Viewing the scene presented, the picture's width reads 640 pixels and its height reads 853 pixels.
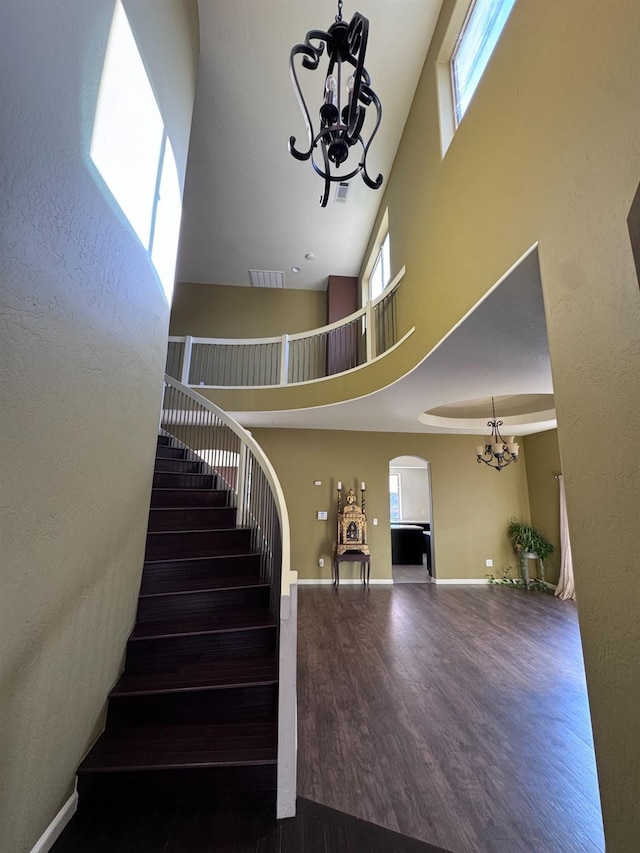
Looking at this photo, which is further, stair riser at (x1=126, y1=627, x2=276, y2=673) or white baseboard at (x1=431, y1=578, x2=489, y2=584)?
white baseboard at (x1=431, y1=578, x2=489, y2=584)

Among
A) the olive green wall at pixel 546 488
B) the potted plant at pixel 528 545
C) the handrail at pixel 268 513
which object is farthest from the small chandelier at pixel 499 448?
the handrail at pixel 268 513

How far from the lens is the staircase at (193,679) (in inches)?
74.7

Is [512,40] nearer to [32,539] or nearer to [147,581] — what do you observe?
[32,539]

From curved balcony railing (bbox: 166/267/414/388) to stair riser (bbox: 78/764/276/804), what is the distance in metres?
4.79

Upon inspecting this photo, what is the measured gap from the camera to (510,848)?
5.51ft

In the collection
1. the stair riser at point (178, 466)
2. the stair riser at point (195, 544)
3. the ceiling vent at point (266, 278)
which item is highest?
the ceiling vent at point (266, 278)

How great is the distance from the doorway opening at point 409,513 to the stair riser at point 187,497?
5.93 meters

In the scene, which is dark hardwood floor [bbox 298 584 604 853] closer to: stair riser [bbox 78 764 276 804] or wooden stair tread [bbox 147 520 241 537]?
stair riser [bbox 78 764 276 804]

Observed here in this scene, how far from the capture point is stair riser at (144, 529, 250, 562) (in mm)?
3164

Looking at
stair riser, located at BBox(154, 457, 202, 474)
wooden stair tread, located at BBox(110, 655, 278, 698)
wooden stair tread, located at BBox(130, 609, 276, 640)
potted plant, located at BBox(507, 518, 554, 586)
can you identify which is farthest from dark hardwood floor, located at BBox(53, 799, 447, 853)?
potted plant, located at BBox(507, 518, 554, 586)

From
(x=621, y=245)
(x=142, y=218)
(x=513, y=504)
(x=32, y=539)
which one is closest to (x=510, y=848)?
(x=32, y=539)

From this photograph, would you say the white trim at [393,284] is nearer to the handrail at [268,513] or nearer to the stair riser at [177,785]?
the handrail at [268,513]

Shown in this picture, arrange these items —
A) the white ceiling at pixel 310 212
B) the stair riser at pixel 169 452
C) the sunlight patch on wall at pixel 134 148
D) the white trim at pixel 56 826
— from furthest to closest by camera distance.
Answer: the stair riser at pixel 169 452 → the white ceiling at pixel 310 212 → the sunlight patch on wall at pixel 134 148 → the white trim at pixel 56 826

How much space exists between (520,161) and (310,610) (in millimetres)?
5400
